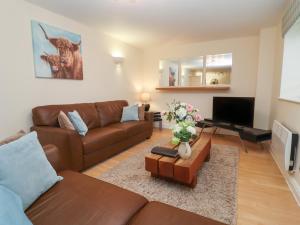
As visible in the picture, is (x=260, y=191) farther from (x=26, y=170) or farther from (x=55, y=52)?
(x=55, y=52)

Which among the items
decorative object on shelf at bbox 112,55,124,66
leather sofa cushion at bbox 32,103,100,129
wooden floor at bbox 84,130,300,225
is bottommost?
wooden floor at bbox 84,130,300,225

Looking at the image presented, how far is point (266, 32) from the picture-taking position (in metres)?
3.49

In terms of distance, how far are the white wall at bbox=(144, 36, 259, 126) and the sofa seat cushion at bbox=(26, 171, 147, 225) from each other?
384cm

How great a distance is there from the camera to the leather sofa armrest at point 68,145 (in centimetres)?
221

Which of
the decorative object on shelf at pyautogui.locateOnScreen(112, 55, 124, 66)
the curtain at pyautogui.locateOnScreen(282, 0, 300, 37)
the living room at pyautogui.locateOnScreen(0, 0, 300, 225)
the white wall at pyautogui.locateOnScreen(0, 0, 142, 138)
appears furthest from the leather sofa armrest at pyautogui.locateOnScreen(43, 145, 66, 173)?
the decorative object on shelf at pyautogui.locateOnScreen(112, 55, 124, 66)

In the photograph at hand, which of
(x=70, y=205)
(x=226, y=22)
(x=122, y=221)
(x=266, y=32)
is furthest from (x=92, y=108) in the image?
(x=266, y=32)

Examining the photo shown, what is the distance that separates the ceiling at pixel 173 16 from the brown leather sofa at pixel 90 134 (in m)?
1.57

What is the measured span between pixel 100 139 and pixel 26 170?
1.50 meters

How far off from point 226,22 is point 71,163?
3.55 metres

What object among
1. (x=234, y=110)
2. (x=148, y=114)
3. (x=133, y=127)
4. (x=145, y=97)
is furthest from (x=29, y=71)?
(x=234, y=110)

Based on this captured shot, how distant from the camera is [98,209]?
1.04 metres

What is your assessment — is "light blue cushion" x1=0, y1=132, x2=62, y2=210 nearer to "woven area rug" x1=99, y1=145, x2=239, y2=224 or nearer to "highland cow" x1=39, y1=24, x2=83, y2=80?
"woven area rug" x1=99, y1=145, x2=239, y2=224

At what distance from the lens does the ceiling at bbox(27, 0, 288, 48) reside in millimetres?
2516

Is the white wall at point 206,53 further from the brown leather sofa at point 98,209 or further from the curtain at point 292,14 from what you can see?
the brown leather sofa at point 98,209
